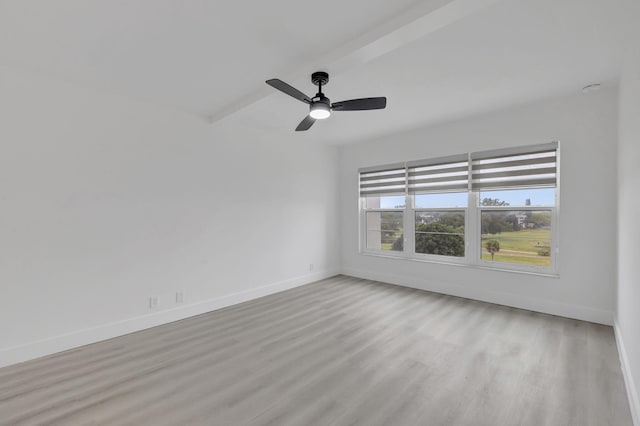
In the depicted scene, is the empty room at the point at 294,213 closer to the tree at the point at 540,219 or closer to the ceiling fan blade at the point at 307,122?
the tree at the point at 540,219

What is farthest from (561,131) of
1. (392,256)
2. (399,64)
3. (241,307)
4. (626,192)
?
(241,307)

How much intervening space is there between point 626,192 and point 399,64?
2.24 meters

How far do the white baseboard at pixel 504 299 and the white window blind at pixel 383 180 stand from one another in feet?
5.11

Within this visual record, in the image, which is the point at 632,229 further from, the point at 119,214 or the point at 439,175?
the point at 119,214

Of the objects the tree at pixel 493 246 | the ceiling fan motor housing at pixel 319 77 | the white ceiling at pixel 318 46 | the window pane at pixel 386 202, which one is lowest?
the tree at pixel 493 246

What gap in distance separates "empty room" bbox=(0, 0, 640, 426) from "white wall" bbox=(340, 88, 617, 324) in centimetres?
2

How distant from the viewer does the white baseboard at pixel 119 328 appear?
266cm

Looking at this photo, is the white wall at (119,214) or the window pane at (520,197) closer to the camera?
the white wall at (119,214)

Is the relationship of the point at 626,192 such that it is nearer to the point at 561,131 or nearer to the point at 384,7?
the point at 561,131

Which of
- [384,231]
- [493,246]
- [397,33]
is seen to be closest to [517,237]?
[493,246]

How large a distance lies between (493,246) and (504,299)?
75 centimetres

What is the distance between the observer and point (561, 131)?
364 centimetres

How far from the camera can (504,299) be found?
161 inches

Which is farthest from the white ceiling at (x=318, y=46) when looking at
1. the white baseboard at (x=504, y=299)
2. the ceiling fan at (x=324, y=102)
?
the white baseboard at (x=504, y=299)
